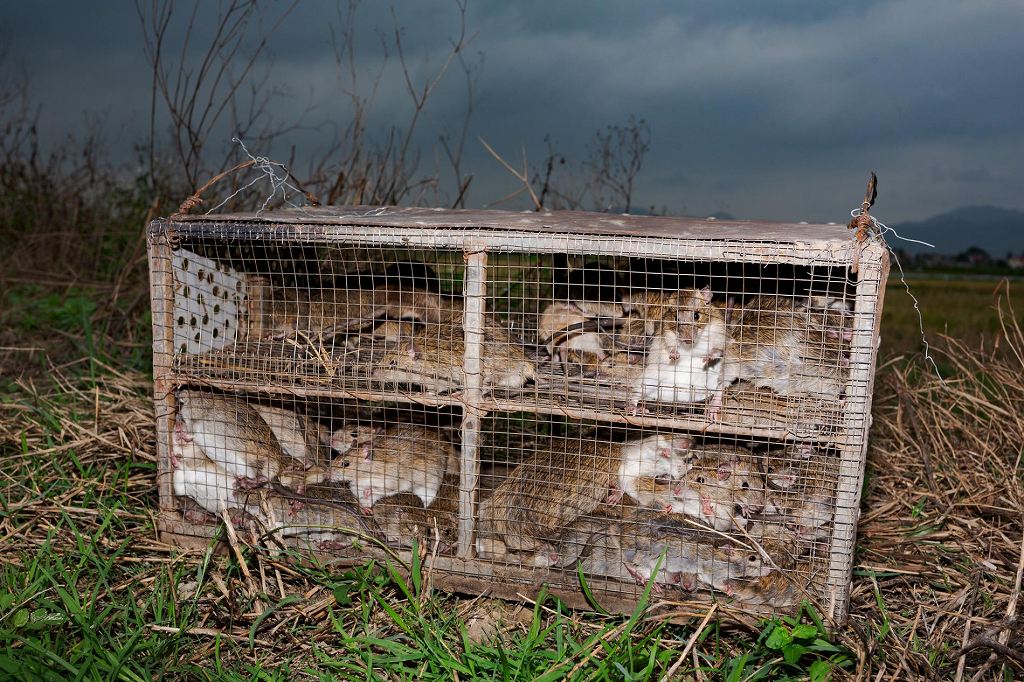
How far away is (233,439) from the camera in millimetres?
3541

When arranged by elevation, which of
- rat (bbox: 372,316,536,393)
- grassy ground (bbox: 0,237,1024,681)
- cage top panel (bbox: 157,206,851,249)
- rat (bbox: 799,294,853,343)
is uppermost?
cage top panel (bbox: 157,206,851,249)

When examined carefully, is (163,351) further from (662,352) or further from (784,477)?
(784,477)

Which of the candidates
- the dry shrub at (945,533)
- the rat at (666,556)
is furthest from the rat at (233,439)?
→ the dry shrub at (945,533)

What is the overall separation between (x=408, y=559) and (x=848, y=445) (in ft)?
5.75

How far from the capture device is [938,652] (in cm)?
290

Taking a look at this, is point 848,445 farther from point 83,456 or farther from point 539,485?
point 83,456

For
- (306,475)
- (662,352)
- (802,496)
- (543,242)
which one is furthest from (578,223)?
(306,475)

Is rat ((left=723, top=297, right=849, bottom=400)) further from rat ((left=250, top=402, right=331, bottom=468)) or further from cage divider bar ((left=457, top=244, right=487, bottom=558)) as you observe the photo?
rat ((left=250, top=402, right=331, bottom=468))

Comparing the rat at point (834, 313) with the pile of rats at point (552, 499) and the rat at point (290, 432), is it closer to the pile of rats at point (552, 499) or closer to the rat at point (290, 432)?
the pile of rats at point (552, 499)

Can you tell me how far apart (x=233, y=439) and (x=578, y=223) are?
178cm

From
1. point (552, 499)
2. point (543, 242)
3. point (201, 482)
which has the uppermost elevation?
point (543, 242)

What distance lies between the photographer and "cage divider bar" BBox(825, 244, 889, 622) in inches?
107

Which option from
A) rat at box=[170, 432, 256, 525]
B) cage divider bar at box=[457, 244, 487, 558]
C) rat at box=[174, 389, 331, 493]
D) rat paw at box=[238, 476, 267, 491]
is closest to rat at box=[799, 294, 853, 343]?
cage divider bar at box=[457, 244, 487, 558]

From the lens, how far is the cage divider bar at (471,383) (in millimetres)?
3018
